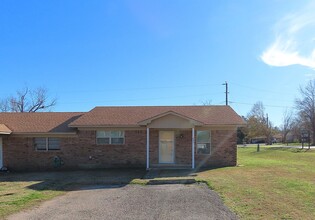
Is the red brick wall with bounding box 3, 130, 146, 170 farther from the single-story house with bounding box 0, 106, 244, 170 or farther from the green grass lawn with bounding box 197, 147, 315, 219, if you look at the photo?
the green grass lawn with bounding box 197, 147, 315, 219

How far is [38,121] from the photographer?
22.2m

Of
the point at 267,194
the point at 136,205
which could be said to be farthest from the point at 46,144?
the point at 267,194

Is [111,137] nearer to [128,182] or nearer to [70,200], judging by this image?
[128,182]

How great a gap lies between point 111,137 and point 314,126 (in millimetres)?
53424

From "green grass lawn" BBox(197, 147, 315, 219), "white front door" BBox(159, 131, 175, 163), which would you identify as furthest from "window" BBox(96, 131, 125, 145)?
"green grass lawn" BBox(197, 147, 315, 219)

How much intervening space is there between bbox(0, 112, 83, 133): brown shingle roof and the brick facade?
66 cm

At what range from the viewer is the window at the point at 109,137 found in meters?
19.8

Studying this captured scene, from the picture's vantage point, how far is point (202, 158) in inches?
769

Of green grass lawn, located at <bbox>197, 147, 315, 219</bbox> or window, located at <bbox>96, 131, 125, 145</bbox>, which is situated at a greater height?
window, located at <bbox>96, 131, 125, 145</bbox>

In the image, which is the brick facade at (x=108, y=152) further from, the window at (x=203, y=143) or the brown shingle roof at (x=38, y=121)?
the brown shingle roof at (x=38, y=121)

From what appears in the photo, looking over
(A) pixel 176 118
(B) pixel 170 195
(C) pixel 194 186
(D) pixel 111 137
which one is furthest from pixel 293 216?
(D) pixel 111 137

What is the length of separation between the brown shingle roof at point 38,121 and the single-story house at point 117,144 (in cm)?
6

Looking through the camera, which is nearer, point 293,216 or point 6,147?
point 293,216

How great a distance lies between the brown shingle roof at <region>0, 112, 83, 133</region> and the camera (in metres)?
20.4
